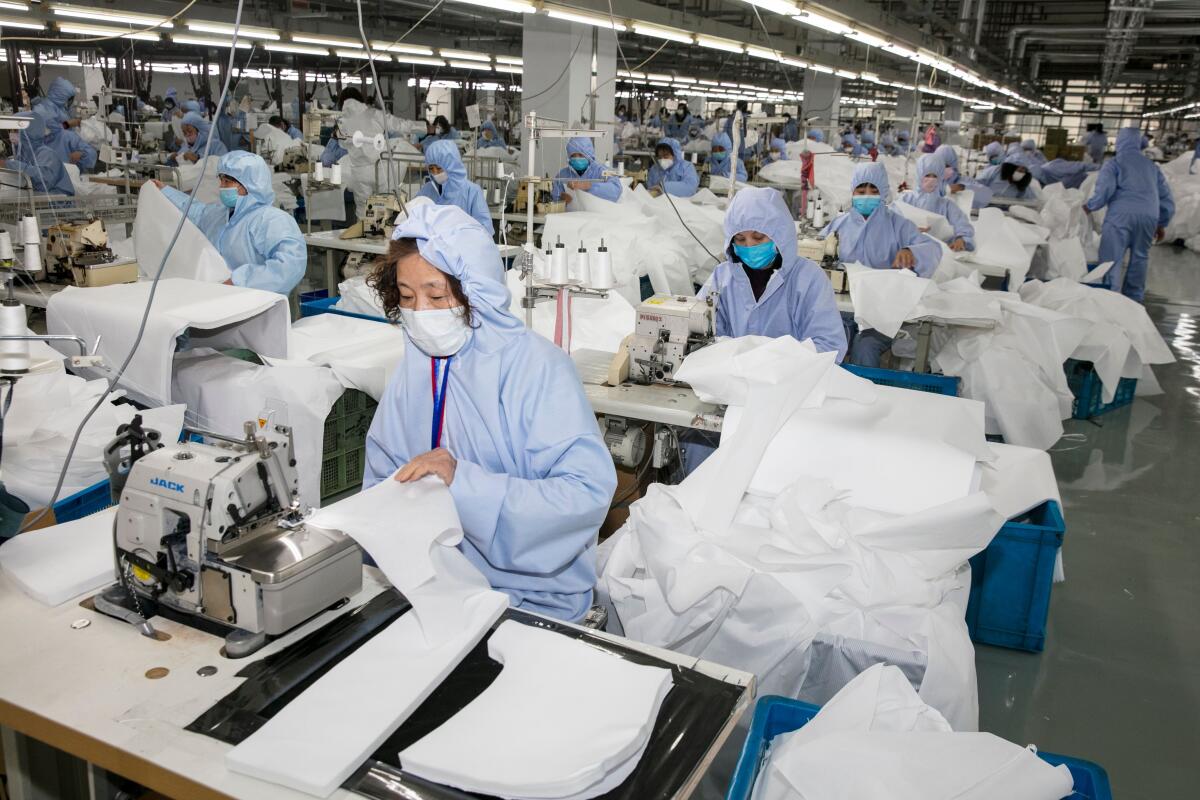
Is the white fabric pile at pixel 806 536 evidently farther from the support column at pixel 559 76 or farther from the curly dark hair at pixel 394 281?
the support column at pixel 559 76

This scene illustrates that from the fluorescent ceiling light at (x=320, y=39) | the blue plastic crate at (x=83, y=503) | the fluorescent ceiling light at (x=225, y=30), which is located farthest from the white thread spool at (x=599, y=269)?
the fluorescent ceiling light at (x=320, y=39)

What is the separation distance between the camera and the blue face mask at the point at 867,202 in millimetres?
5578

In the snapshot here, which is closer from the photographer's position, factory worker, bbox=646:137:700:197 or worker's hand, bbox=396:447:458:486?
worker's hand, bbox=396:447:458:486

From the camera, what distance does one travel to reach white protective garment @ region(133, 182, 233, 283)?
13.4 feet

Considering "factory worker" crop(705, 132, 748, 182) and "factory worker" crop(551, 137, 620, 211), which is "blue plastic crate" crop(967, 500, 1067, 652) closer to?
"factory worker" crop(551, 137, 620, 211)

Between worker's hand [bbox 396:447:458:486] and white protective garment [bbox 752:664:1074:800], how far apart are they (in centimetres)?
87

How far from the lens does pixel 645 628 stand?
2459 mm

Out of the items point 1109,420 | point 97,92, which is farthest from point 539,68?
point 1109,420

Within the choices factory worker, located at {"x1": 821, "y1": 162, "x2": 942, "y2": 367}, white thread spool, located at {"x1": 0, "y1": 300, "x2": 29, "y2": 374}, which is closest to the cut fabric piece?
white thread spool, located at {"x1": 0, "y1": 300, "x2": 29, "y2": 374}

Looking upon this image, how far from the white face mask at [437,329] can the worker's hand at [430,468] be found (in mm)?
271

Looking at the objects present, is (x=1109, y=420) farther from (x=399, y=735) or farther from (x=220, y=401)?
(x=399, y=735)

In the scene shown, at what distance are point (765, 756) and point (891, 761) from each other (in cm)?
34

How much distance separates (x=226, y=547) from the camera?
162cm

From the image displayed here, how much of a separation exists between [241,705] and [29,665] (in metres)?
0.41
